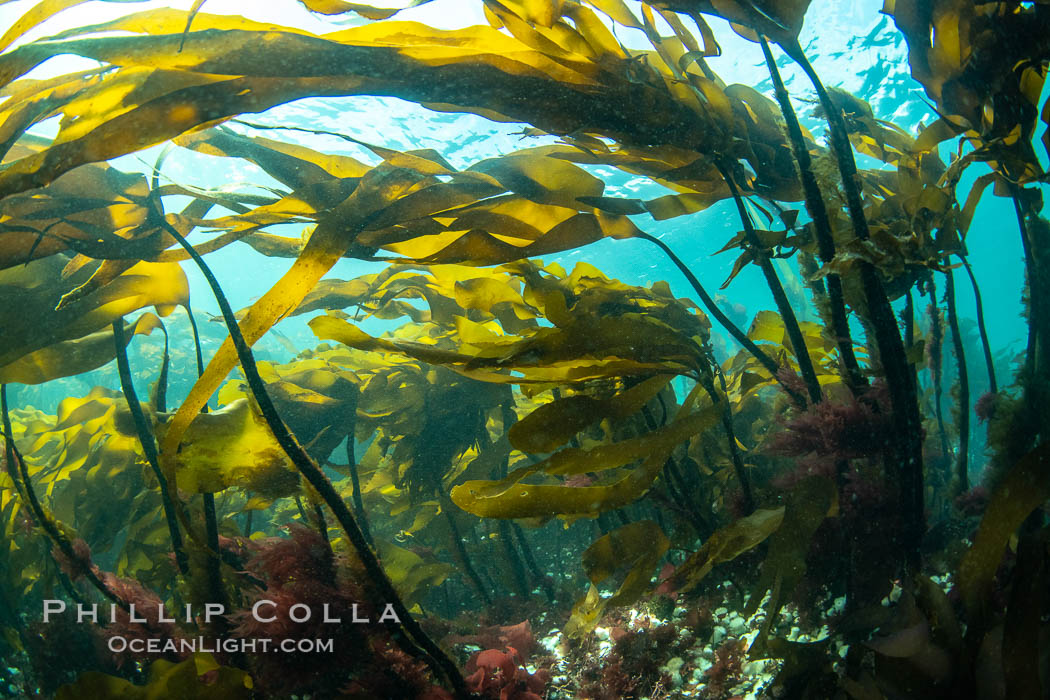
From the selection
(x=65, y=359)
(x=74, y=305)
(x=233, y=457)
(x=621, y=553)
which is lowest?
(x=621, y=553)

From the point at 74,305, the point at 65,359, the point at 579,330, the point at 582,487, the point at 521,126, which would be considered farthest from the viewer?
the point at 521,126

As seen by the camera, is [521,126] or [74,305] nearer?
[74,305]

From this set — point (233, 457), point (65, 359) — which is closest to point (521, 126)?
point (65, 359)

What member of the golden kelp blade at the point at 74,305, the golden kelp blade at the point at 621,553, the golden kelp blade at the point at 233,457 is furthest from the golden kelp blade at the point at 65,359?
the golden kelp blade at the point at 621,553

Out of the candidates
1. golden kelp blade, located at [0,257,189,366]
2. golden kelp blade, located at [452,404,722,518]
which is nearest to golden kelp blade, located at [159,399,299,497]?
A: golden kelp blade, located at [452,404,722,518]

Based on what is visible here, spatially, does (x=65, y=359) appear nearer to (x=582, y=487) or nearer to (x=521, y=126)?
(x=582, y=487)

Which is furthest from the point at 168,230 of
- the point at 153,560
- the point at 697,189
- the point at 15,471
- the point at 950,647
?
the point at 950,647

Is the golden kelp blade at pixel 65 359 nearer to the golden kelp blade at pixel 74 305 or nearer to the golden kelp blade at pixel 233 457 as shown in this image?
the golden kelp blade at pixel 74 305

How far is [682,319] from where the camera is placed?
78.0 inches

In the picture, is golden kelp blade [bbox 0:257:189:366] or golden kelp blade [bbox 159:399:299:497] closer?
golden kelp blade [bbox 159:399:299:497]

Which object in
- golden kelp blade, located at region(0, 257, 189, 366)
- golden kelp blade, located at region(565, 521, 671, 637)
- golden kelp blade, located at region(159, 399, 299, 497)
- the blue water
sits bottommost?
golden kelp blade, located at region(565, 521, 671, 637)

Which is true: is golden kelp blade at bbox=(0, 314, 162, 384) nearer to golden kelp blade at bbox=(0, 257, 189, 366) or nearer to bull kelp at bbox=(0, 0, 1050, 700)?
bull kelp at bbox=(0, 0, 1050, 700)

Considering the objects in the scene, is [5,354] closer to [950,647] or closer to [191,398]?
[191,398]

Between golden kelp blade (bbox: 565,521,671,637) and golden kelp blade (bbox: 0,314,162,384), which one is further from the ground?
golden kelp blade (bbox: 0,314,162,384)
